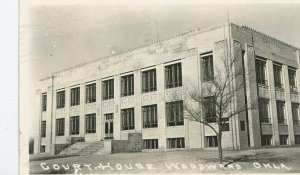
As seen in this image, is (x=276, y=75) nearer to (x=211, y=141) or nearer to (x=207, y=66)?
(x=207, y=66)

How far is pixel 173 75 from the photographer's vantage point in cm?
1898

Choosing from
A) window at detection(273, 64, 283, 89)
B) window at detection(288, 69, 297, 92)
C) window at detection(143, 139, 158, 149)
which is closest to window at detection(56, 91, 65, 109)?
window at detection(143, 139, 158, 149)

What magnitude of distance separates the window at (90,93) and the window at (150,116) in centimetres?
305

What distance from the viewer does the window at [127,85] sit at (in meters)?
20.5

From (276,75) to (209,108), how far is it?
5760 mm

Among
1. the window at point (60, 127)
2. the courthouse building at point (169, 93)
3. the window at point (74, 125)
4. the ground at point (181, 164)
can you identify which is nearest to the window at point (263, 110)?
the courthouse building at point (169, 93)

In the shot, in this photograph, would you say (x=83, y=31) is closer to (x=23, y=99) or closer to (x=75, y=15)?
(x=75, y=15)

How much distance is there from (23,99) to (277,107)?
1219cm

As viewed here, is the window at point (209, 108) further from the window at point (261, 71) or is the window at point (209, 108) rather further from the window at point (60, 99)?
the window at point (60, 99)

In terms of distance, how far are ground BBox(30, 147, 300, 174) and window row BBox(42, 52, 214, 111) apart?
399 cm

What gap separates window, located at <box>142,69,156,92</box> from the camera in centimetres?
1975

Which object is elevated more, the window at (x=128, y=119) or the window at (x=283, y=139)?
the window at (x=128, y=119)

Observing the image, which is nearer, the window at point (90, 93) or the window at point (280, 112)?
the window at point (280, 112)

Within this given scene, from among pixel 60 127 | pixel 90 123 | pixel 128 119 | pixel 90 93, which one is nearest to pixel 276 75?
pixel 128 119
